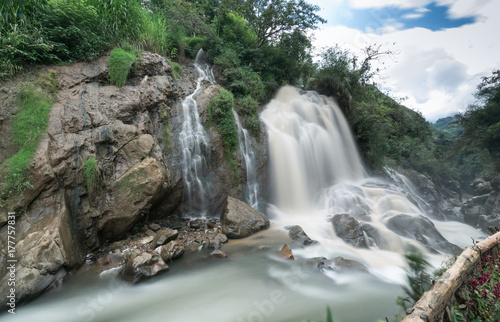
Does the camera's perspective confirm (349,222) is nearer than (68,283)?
No

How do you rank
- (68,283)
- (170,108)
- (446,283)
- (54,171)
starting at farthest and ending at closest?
(170,108)
(54,171)
(68,283)
(446,283)

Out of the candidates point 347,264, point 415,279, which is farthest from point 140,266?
point 415,279

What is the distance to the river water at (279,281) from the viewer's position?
344 centimetres

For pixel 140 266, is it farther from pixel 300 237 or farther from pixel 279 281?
pixel 300 237

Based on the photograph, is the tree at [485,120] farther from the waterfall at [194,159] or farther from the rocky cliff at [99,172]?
the waterfall at [194,159]

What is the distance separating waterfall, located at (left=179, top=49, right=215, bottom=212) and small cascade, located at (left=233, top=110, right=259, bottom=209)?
141 cm

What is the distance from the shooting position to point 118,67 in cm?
680

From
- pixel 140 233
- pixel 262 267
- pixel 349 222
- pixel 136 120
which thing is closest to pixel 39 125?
pixel 136 120

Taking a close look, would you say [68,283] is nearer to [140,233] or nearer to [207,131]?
[140,233]

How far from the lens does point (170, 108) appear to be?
7.80 m

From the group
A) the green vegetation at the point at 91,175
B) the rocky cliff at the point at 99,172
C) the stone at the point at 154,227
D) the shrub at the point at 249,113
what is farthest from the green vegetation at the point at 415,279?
the green vegetation at the point at 91,175

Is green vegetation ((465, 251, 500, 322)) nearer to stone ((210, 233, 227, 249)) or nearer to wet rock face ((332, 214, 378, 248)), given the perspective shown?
wet rock face ((332, 214, 378, 248))

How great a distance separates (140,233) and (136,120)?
129 inches

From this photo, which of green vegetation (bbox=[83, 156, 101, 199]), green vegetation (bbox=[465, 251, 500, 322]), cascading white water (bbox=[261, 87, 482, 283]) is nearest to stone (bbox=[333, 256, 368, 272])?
cascading white water (bbox=[261, 87, 482, 283])
